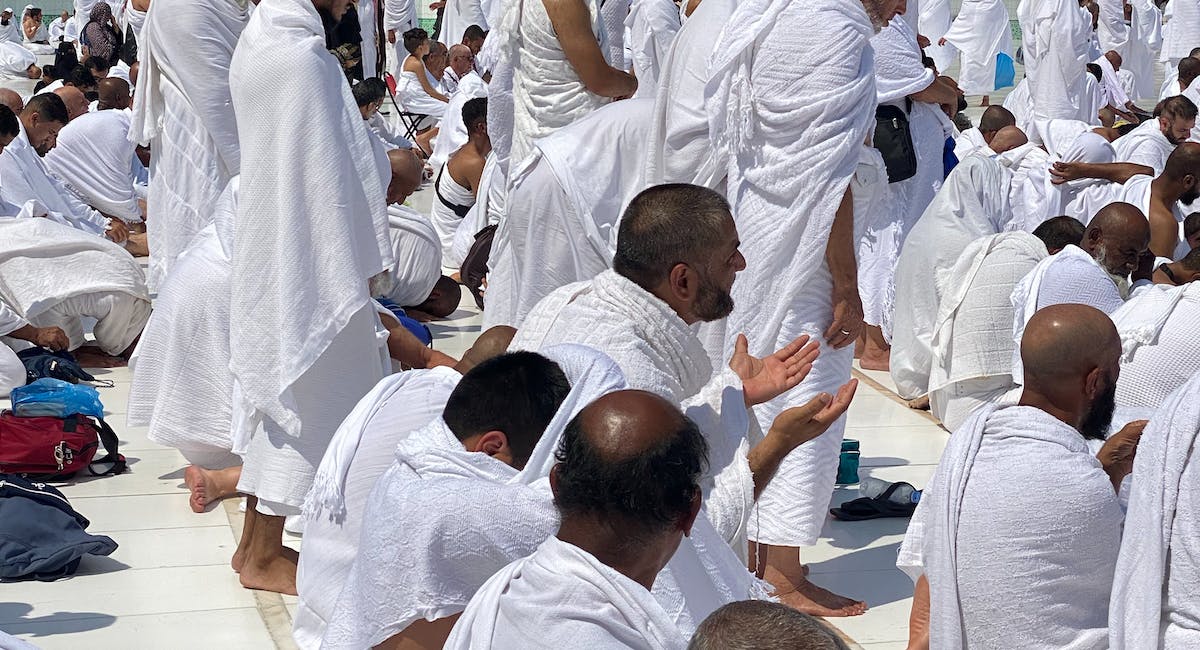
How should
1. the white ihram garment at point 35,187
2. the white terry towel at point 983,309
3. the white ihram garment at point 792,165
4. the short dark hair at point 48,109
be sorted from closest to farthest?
the white ihram garment at point 792,165 < the white terry towel at point 983,309 < the white ihram garment at point 35,187 < the short dark hair at point 48,109

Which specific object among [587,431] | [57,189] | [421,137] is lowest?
[421,137]

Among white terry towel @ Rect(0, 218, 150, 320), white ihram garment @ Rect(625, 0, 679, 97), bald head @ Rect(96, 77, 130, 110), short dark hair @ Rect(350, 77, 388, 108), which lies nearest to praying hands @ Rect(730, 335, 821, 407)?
short dark hair @ Rect(350, 77, 388, 108)

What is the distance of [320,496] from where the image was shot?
3.30 m

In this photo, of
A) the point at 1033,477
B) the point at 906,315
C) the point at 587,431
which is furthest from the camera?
the point at 906,315

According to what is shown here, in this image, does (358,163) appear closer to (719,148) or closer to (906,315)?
(719,148)

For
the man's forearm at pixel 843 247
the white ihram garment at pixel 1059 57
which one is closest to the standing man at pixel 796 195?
the man's forearm at pixel 843 247

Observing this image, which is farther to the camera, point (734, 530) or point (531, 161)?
point (531, 161)

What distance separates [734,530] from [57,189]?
764cm

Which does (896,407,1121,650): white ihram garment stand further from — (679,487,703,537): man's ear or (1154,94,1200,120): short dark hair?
(1154,94,1200,120): short dark hair

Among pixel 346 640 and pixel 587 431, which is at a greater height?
pixel 587 431

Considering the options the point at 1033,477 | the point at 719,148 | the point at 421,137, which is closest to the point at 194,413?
the point at 719,148

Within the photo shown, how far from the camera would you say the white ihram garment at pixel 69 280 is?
7.34 meters

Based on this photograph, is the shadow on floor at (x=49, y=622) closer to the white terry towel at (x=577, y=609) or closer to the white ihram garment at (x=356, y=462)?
the white ihram garment at (x=356, y=462)

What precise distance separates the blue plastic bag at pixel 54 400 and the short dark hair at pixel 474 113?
433cm
